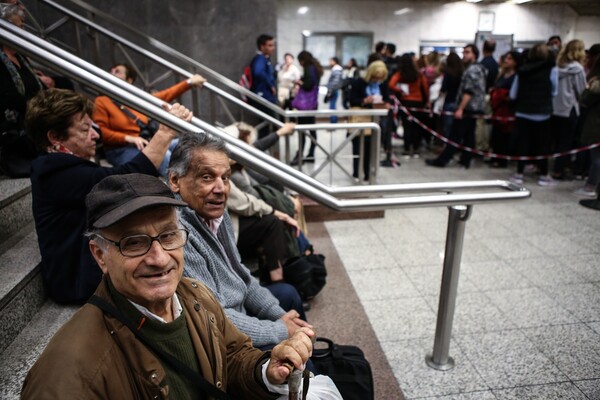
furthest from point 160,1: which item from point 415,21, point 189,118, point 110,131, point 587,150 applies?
point 415,21

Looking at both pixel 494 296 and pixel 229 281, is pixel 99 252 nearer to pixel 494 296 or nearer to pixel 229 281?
pixel 229 281

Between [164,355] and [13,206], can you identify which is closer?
[164,355]

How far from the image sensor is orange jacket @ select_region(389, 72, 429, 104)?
6961mm

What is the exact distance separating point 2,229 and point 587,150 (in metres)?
6.50

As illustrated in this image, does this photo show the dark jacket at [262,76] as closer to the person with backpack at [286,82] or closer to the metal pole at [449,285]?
the person with backpack at [286,82]

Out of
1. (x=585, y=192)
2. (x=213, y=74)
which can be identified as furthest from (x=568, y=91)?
(x=213, y=74)

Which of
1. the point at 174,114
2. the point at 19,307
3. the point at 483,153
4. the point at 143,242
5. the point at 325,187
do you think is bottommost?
the point at 483,153

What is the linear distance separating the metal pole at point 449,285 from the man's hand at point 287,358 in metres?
1.12

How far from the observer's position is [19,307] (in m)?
1.66

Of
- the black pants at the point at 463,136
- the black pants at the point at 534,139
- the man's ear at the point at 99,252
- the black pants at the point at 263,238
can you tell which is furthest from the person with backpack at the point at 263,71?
the man's ear at the point at 99,252

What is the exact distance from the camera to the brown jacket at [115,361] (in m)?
0.86

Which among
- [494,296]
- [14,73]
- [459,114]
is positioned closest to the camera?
[14,73]

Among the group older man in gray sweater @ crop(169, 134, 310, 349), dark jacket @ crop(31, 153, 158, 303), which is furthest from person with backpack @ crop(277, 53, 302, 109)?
dark jacket @ crop(31, 153, 158, 303)

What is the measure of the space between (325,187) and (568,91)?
494 centimetres
